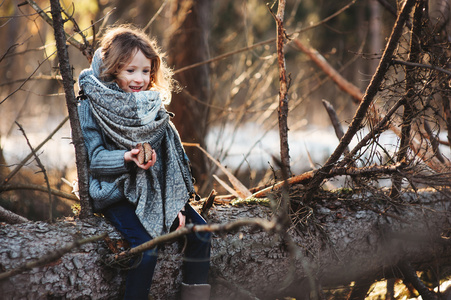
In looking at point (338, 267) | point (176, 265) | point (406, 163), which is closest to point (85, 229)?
point (176, 265)

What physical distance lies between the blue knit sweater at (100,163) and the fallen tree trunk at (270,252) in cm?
17

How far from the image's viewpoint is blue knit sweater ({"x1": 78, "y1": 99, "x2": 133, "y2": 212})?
2270 mm

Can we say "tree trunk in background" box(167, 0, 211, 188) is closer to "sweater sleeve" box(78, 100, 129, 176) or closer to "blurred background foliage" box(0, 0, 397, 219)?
"blurred background foliage" box(0, 0, 397, 219)

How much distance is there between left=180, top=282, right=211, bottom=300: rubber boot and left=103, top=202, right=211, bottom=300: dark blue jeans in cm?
2

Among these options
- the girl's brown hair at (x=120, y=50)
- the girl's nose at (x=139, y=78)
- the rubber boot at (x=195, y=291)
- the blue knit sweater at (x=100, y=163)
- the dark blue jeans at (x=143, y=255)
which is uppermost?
the girl's brown hair at (x=120, y=50)

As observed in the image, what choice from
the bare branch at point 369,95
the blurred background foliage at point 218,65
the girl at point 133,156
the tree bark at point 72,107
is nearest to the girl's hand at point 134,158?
the girl at point 133,156

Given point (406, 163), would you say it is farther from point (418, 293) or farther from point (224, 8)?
point (224, 8)

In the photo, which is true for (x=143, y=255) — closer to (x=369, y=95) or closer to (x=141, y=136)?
(x=141, y=136)

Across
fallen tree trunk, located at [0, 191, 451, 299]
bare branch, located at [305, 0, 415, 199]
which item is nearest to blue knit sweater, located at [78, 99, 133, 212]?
fallen tree trunk, located at [0, 191, 451, 299]

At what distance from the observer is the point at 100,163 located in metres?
2.28

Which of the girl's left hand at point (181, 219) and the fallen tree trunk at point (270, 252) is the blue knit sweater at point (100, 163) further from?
the girl's left hand at point (181, 219)

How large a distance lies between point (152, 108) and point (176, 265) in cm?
92

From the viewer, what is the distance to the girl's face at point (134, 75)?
247 centimetres

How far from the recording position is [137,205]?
2.30 metres
